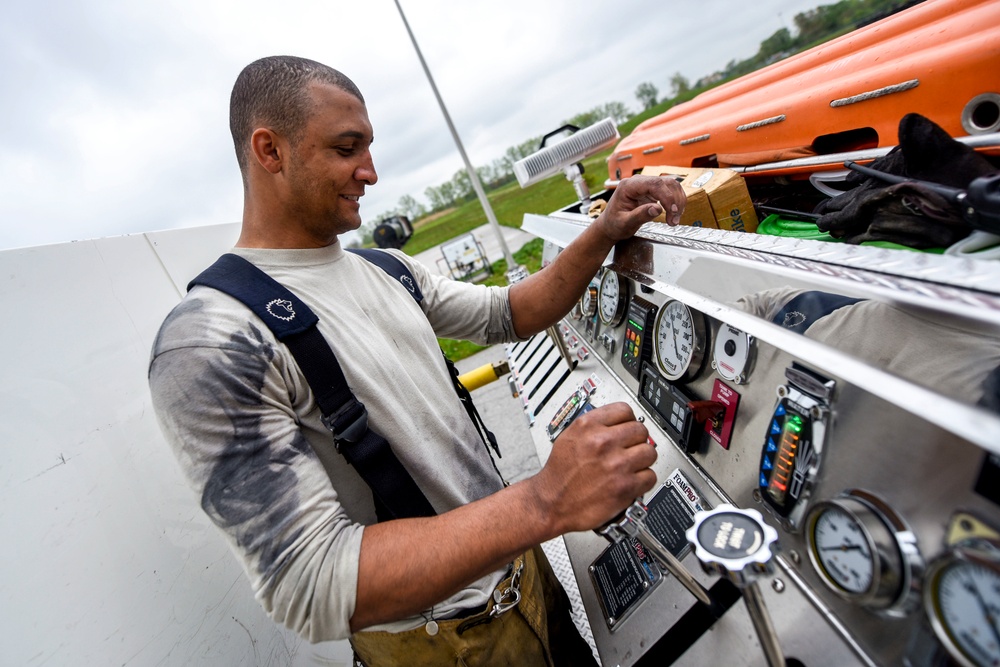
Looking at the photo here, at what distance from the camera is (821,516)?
84 centimetres

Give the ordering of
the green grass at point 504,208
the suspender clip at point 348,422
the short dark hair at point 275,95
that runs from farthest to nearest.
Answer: the green grass at point 504,208, the short dark hair at point 275,95, the suspender clip at point 348,422

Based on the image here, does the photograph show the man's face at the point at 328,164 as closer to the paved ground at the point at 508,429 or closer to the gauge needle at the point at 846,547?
the gauge needle at the point at 846,547

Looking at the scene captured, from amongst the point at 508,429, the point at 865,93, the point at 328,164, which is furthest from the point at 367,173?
the point at 508,429

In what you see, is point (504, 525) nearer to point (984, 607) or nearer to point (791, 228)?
point (984, 607)

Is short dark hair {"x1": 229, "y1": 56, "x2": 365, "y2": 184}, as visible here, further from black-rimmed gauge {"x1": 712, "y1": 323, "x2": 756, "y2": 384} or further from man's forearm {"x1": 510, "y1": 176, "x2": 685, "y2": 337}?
black-rimmed gauge {"x1": 712, "y1": 323, "x2": 756, "y2": 384}

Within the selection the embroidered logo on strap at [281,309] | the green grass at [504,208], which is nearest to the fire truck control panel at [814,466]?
the embroidered logo on strap at [281,309]

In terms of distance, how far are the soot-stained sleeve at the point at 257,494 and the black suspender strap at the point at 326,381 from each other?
0.46 feet

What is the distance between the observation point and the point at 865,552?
0.74 metres

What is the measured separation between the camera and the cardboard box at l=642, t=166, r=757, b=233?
167 centimetres

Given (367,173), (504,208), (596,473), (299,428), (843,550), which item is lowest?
(843,550)

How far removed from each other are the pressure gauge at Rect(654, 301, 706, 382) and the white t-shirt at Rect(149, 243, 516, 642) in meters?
0.67

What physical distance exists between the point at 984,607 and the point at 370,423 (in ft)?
3.59

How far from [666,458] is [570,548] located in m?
0.55

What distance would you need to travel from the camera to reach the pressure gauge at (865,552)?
0.68 m
